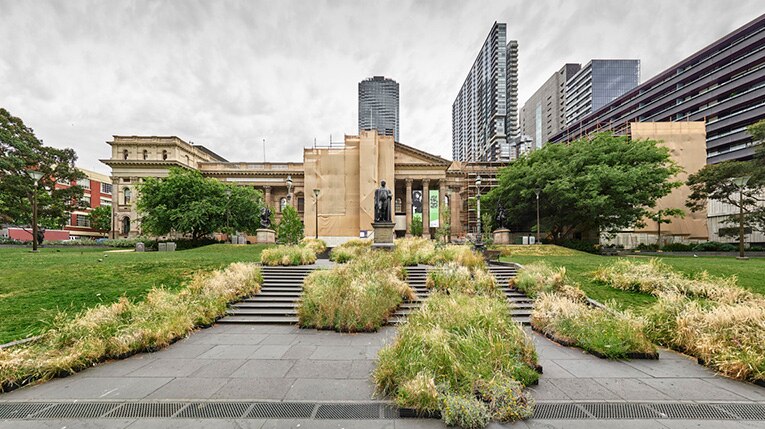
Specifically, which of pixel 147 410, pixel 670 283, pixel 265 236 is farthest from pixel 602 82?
pixel 147 410

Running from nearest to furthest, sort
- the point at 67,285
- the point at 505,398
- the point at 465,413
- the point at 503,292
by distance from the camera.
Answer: the point at 465,413 < the point at 505,398 < the point at 503,292 < the point at 67,285

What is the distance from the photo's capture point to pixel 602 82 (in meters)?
90.9

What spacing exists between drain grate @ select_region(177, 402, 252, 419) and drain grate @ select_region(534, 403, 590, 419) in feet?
11.4

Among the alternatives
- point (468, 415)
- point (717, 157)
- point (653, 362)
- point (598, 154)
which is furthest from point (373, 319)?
point (717, 157)

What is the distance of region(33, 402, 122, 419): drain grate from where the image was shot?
141 inches

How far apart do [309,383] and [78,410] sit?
2.72 m

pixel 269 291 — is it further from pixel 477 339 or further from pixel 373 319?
pixel 477 339

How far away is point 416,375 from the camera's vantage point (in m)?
3.89

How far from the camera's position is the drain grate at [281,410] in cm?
354

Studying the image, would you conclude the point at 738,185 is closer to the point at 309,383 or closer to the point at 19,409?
the point at 309,383

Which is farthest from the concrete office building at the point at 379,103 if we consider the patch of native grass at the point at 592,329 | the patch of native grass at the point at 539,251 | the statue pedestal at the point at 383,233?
the patch of native grass at the point at 592,329

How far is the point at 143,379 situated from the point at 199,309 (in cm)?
305

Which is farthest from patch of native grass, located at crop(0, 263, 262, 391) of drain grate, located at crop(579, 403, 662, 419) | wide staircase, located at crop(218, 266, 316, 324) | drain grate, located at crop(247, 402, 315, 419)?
drain grate, located at crop(579, 403, 662, 419)

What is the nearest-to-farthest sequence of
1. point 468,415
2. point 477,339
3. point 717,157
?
point 468,415 → point 477,339 → point 717,157
